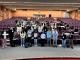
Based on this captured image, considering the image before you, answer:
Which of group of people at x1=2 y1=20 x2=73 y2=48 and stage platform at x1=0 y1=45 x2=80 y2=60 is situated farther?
group of people at x1=2 y1=20 x2=73 y2=48

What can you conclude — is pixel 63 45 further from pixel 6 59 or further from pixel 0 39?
pixel 6 59

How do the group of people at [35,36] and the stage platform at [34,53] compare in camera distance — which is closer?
the stage platform at [34,53]

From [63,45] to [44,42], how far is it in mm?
1512

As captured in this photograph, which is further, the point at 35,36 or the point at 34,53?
the point at 35,36

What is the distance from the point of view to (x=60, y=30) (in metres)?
20.7

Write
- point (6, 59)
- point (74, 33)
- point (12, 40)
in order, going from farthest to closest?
point (74, 33), point (12, 40), point (6, 59)

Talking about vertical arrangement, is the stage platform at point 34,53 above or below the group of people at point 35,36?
below

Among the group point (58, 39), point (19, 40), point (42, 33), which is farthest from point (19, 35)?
point (58, 39)

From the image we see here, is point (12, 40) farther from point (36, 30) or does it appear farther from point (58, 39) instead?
point (58, 39)

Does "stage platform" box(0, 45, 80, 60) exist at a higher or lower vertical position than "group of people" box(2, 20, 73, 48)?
lower

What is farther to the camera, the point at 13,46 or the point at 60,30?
the point at 60,30

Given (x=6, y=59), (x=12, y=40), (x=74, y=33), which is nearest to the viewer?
(x=6, y=59)

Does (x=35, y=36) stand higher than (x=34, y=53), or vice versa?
(x=35, y=36)

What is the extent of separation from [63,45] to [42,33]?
1.68m
